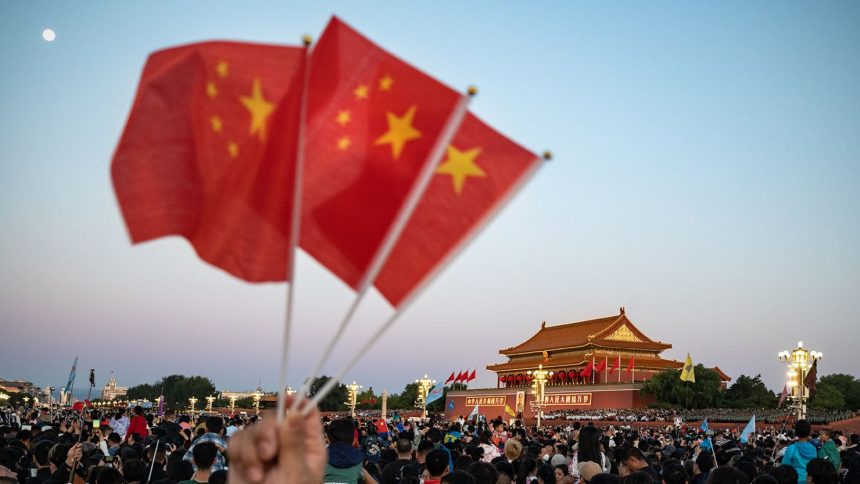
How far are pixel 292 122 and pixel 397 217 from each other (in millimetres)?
549

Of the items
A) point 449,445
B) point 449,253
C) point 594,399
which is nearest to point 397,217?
point 449,253

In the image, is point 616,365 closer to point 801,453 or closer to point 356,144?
point 801,453

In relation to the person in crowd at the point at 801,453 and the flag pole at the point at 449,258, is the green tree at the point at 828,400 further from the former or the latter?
the flag pole at the point at 449,258

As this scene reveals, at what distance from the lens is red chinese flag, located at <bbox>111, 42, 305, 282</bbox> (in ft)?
9.23

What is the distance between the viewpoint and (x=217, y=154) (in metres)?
2.87

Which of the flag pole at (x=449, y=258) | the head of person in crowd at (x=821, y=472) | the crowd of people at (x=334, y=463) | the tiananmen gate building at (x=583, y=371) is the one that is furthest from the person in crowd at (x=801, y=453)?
the tiananmen gate building at (x=583, y=371)

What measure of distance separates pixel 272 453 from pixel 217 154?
4.12ft

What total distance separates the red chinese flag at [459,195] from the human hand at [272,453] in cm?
82

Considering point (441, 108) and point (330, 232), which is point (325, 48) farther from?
point (330, 232)

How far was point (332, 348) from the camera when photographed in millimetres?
2283

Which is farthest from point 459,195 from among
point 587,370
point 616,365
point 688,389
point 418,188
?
point 616,365

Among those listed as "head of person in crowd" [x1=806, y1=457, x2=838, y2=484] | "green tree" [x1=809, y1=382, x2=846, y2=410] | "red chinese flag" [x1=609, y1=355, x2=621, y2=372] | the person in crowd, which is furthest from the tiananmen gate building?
Answer: "head of person in crowd" [x1=806, y1=457, x2=838, y2=484]

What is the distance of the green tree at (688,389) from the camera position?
45.5 meters

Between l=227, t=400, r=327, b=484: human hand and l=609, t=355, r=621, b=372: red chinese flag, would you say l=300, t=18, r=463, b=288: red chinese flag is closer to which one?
l=227, t=400, r=327, b=484: human hand
